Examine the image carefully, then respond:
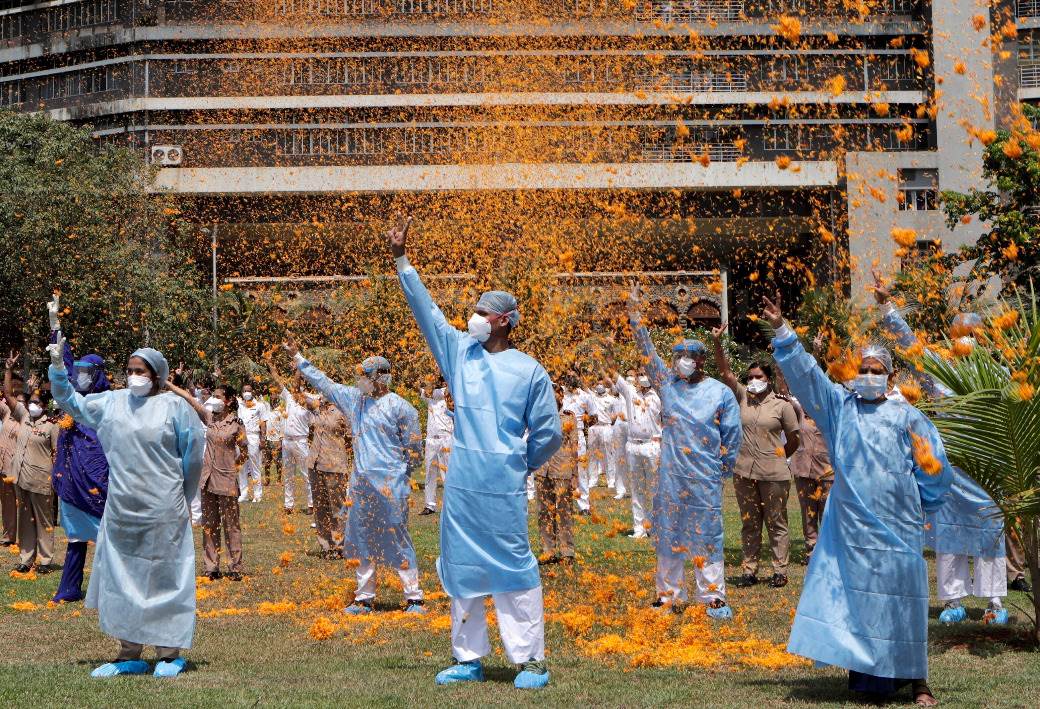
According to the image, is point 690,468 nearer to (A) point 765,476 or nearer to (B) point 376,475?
(A) point 765,476

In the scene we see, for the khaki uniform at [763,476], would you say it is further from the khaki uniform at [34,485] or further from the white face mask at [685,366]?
the khaki uniform at [34,485]

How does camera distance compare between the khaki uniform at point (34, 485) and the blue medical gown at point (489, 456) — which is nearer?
the blue medical gown at point (489, 456)

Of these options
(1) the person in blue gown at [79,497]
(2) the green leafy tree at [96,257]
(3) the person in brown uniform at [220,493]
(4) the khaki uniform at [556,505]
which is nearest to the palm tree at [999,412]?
(4) the khaki uniform at [556,505]

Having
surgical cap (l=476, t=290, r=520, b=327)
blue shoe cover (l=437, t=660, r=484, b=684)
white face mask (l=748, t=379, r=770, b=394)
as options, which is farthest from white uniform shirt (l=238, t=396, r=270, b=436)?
blue shoe cover (l=437, t=660, r=484, b=684)

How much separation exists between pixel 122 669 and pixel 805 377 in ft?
15.5

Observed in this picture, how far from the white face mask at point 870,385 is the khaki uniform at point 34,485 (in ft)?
32.6

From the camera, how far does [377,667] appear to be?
8.71 meters

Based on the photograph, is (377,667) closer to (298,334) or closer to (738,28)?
(298,334)

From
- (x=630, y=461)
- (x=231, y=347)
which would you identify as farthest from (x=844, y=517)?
(x=231, y=347)

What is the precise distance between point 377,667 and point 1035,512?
4.58m

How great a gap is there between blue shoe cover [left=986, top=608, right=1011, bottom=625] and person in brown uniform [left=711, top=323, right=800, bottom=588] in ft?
8.38

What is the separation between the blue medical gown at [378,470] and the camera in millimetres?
11266

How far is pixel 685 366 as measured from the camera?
1117 cm

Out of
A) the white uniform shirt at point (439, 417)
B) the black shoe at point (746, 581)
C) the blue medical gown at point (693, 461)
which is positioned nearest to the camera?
Answer: the blue medical gown at point (693, 461)
